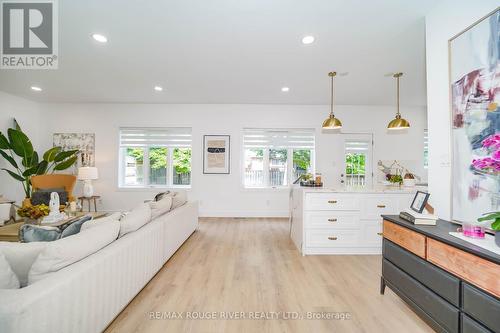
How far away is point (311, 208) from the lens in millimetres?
3225

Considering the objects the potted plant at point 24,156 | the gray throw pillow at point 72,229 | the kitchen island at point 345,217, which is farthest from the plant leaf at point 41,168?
the kitchen island at point 345,217

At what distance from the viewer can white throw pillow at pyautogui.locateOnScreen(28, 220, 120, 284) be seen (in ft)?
4.19

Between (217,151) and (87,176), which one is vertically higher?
(217,151)

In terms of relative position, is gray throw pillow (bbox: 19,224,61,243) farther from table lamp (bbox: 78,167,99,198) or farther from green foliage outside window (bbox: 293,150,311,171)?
green foliage outside window (bbox: 293,150,311,171)

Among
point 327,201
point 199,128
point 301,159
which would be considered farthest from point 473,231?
point 199,128

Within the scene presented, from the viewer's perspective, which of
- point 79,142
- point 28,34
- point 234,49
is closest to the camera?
point 28,34

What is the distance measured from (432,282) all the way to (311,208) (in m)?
1.70

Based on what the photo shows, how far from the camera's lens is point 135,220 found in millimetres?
2223

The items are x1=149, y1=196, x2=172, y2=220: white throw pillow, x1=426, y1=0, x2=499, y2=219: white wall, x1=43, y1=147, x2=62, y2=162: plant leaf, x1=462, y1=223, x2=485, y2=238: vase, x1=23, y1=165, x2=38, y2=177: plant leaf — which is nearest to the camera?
x1=462, y1=223, x2=485, y2=238: vase

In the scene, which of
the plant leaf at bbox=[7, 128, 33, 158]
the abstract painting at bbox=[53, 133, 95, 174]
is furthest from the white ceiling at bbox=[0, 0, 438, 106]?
the abstract painting at bbox=[53, 133, 95, 174]

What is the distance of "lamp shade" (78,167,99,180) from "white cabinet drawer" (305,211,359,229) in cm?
488

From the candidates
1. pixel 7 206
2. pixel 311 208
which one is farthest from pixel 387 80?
pixel 7 206

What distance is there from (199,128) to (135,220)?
367cm

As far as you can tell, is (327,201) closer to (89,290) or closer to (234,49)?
(234,49)
